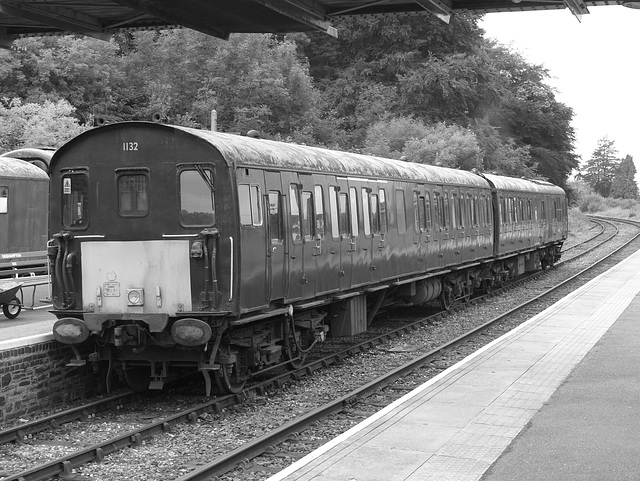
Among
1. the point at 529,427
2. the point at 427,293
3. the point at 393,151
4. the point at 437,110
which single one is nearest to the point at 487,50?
the point at 437,110

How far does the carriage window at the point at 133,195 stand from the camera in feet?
36.9

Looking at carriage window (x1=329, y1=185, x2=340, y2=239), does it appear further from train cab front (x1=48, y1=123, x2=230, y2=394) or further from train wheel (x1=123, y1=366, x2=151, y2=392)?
train wheel (x1=123, y1=366, x2=151, y2=392)

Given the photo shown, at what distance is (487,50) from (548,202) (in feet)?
98.4

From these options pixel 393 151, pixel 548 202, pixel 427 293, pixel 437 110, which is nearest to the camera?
pixel 427 293

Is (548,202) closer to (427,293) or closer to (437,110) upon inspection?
(427,293)

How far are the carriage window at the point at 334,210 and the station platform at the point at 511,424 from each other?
9.73ft

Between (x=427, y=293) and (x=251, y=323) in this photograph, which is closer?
(x=251, y=323)

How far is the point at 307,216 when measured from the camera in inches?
521

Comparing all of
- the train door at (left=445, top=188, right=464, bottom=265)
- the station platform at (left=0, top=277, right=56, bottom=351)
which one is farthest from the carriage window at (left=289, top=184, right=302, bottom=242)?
the train door at (left=445, top=188, right=464, bottom=265)

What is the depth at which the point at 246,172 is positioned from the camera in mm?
11289

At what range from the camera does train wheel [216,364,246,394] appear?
11.4m

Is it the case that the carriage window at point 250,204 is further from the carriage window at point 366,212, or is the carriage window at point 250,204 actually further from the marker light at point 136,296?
the carriage window at point 366,212

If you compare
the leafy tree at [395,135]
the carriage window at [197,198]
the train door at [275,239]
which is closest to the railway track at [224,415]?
the train door at [275,239]

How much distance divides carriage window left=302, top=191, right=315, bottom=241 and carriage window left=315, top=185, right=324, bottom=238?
0.67ft
